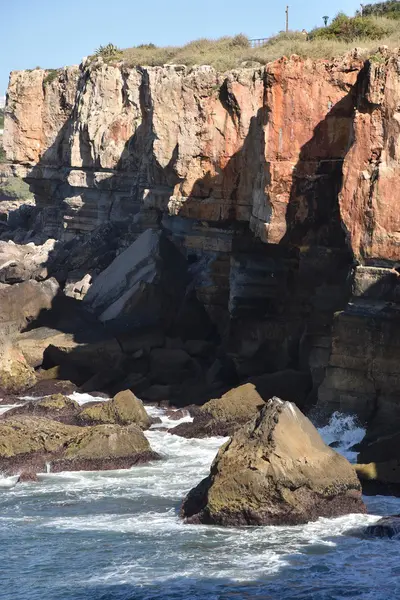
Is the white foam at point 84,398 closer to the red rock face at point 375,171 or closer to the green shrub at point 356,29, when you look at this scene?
the red rock face at point 375,171

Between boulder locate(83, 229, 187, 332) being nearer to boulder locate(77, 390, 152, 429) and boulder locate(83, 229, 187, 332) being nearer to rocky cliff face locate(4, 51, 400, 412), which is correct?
rocky cliff face locate(4, 51, 400, 412)

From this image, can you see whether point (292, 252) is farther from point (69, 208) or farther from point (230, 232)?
point (69, 208)

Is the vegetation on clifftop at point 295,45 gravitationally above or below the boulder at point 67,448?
above

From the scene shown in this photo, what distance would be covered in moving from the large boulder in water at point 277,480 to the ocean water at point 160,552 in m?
0.29

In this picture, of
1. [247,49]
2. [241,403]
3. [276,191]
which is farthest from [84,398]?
[247,49]

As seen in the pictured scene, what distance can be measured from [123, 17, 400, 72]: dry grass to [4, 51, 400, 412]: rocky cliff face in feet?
5.47

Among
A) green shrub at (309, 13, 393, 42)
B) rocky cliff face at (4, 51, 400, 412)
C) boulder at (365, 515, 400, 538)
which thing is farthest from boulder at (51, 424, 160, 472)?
green shrub at (309, 13, 393, 42)

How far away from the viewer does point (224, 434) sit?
96.1 ft

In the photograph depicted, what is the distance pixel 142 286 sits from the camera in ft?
129

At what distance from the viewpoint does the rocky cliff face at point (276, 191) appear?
27906mm

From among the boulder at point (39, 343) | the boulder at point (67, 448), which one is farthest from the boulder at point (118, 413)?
the boulder at point (39, 343)

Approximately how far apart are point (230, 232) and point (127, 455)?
1178 cm

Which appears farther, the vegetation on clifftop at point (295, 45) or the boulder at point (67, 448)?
the vegetation on clifftop at point (295, 45)

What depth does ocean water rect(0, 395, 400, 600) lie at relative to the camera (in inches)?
734
